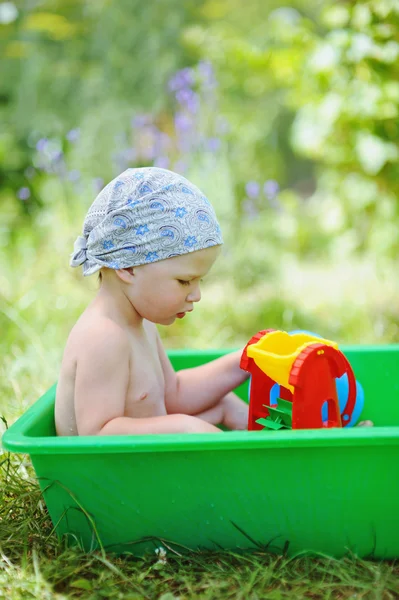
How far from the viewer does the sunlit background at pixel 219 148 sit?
3.17 meters

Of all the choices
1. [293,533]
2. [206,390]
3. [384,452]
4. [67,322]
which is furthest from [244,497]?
[67,322]

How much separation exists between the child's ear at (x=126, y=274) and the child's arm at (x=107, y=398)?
12cm

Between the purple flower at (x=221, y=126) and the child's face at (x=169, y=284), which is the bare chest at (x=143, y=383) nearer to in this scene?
the child's face at (x=169, y=284)

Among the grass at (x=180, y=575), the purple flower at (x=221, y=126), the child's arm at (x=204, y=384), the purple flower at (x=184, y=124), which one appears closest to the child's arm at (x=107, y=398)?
the grass at (x=180, y=575)

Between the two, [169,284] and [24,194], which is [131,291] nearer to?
[169,284]

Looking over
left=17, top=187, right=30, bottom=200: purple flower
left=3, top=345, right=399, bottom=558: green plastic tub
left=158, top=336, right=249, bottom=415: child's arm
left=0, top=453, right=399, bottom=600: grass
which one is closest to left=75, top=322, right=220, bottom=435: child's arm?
left=3, top=345, right=399, bottom=558: green plastic tub

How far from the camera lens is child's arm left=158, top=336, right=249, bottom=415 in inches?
76.2

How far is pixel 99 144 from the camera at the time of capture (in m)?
4.50

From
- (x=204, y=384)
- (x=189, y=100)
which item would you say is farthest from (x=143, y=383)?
(x=189, y=100)

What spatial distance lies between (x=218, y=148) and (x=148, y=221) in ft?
7.56

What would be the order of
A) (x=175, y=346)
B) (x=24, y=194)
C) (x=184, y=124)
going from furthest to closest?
1. (x=184, y=124)
2. (x=24, y=194)
3. (x=175, y=346)

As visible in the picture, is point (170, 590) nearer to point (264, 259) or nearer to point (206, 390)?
point (206, 390)

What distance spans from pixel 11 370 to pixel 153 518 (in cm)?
111

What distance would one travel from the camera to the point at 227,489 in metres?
1.41
